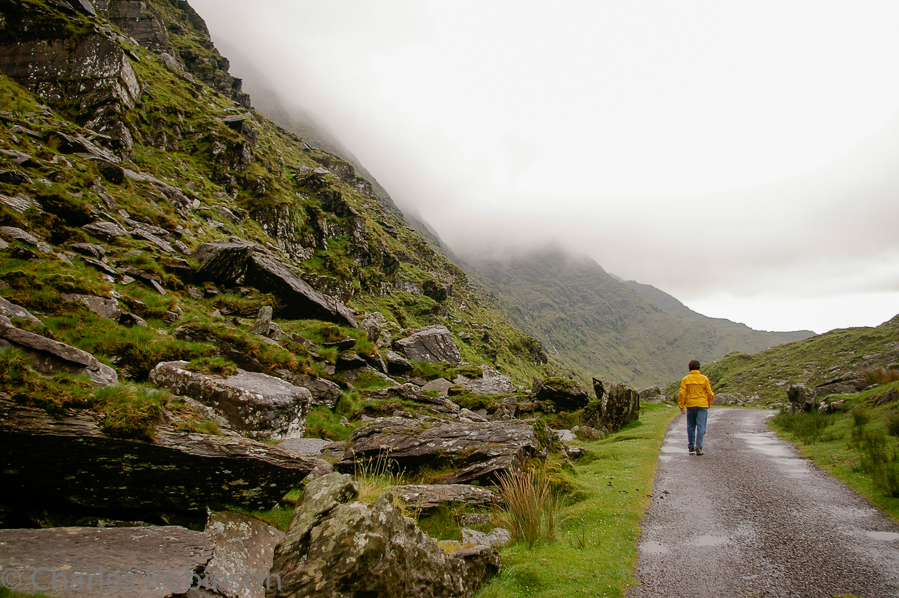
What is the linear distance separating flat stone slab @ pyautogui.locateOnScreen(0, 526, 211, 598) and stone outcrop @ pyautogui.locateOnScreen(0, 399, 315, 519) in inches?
33.0

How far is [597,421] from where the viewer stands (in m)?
26.2

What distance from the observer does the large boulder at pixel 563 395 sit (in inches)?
1193

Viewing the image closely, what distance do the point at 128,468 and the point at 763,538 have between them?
472 inches

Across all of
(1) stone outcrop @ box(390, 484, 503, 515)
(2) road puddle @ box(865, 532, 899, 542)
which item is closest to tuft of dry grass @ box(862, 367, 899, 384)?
(2) road puddle @ box(865, 532, 899, 542)

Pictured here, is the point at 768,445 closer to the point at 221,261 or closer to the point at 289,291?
the point at 289,291

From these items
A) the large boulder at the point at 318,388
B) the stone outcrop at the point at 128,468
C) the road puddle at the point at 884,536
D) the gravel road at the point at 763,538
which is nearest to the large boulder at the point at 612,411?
the gravel road at the point at 763,538

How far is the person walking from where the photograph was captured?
47.6 ft

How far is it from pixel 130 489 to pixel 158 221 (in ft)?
82.1

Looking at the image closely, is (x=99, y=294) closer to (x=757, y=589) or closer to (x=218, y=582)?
(x=218, y=582)

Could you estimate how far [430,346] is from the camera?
3778cm

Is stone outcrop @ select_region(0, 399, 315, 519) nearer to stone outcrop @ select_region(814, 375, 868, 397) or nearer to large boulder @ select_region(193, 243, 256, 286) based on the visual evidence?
large boulder @ select_region(193, 243, 256, 286)

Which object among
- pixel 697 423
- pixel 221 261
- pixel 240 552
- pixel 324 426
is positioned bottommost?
pixel 324 426

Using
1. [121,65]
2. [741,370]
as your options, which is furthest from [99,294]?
[741,370]

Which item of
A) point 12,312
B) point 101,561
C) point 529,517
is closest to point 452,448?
point 529,517
